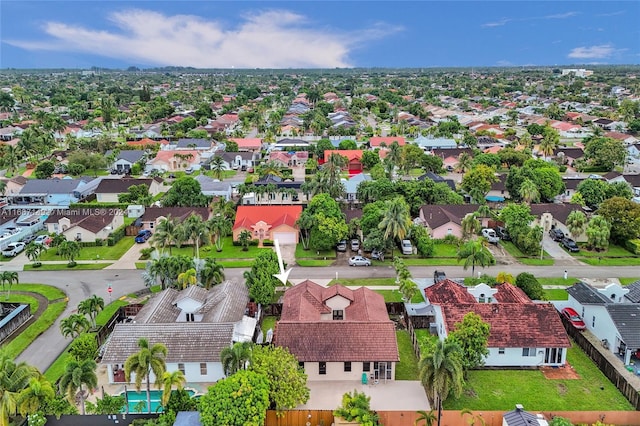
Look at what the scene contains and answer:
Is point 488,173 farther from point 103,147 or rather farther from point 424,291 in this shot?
point 103,147

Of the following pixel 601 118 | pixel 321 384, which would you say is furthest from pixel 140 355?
pixel 601 118

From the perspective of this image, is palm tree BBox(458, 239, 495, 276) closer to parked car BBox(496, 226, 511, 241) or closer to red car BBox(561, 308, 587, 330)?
red car BBox(561, 308, 587, 330)

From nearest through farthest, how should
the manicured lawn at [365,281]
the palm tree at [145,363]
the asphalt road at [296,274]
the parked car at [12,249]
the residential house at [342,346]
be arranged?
the palm tree at [145,363] → the residential house at [342,346] → the asphalt road at [296,274] → the manicured lawn at [365,281] → the parked car at [12,249]

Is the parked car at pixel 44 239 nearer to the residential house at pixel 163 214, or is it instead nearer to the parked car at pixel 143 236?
the parked car at pixel 143 236

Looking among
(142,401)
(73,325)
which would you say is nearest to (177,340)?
(142,401)

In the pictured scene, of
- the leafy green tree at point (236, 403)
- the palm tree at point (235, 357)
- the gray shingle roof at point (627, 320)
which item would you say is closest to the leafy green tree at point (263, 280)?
the palm tree at point (235, 357)

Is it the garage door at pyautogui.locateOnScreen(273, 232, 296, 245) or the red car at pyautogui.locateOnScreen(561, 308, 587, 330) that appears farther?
the garage door at pyautogui.locateOnScreen(273, 232, 296, 245)

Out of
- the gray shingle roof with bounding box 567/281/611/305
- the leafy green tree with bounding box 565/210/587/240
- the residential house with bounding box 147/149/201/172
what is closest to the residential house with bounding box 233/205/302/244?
the gray shingle roof with bounding box 567/281/611/305
